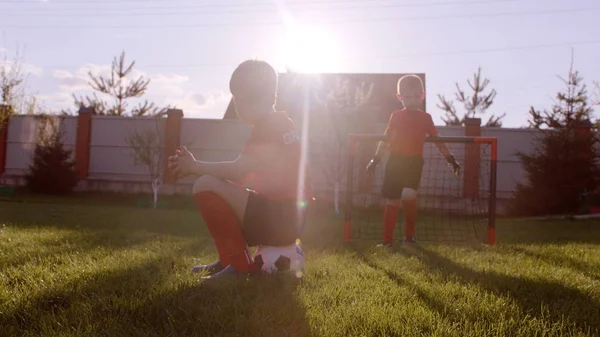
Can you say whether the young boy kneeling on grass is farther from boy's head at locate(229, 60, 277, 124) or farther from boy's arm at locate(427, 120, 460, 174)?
boy's arm at locate(427, 120, 460, 174)

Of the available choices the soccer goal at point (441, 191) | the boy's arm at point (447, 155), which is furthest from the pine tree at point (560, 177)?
the boy's arm at point (447, 155)

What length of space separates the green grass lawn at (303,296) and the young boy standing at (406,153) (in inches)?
48.3

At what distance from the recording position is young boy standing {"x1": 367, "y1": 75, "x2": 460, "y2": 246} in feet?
17.7

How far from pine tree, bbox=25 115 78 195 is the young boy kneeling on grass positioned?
1639cm

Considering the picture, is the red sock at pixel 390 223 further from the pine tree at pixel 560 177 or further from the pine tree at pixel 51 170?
the pine tree at pixel 51 170

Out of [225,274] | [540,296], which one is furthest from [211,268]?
[540,296]

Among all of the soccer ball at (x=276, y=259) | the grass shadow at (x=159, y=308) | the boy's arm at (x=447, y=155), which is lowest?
the grass shadow at (x=159, y=308)

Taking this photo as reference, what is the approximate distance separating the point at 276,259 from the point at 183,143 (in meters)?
16.0

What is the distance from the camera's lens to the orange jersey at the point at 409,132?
17.8 feet

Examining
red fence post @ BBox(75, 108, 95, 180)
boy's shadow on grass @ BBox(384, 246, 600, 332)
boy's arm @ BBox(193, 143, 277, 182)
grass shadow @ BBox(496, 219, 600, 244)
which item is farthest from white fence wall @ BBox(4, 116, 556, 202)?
boy's arm @ BBox(193, 143, 277, 182)

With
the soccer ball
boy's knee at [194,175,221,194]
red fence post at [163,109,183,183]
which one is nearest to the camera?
boy's knee at [194,175,221,194]

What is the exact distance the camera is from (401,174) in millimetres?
5383

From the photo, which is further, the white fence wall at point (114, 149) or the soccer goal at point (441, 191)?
the white fence wall at point (114, 149)

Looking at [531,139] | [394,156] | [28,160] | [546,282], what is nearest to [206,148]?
[28,160]
